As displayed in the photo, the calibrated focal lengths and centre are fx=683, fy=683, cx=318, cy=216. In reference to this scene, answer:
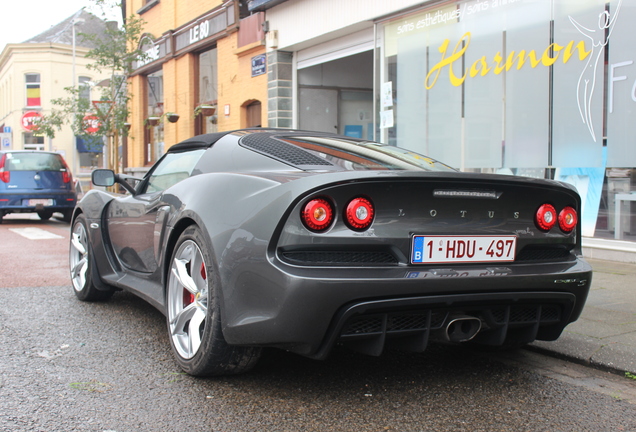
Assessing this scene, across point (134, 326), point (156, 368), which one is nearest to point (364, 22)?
point (134, 326)

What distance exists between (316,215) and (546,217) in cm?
121

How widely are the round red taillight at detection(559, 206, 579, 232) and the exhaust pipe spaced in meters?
0.71

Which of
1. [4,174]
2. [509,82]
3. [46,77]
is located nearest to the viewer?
[509,82]

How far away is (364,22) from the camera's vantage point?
1083 centimetres

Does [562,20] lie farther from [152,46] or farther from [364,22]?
[152,46]

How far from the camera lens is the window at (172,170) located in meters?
4.02

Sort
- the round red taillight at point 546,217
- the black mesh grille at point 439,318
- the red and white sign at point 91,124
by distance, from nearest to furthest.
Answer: the black mesh grille at point 439,318, the round red taillight at point 546,217, the red and white sign at point 91,124

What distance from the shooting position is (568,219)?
337cm

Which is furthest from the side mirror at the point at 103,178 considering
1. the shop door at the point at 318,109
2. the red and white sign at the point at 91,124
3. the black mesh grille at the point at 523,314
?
the red and white sign at the point at 91,124

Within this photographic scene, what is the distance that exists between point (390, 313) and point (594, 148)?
5227 mm

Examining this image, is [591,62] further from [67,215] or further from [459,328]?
[67,215]

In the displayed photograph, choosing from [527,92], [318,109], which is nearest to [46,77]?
[318,109]

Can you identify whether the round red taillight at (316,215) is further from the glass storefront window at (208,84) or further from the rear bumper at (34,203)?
the glass storefront window at (208,84)

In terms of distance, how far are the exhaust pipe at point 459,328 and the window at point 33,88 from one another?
47090mm
